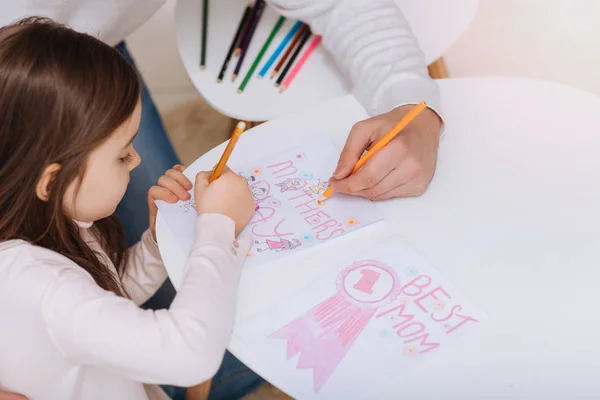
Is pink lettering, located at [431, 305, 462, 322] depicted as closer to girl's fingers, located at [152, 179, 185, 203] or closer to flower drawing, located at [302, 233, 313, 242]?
flower drawing, located at [302, 233, 313, 242]

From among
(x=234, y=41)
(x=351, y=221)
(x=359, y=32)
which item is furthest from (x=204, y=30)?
(x=351, y=221)

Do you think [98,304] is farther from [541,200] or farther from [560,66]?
[560,66]

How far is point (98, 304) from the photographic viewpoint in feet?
1.77

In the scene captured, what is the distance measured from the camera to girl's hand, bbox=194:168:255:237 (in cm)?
63

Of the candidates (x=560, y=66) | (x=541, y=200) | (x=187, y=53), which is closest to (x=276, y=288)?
(x=541, y=200)

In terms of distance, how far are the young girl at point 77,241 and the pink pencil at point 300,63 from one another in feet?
1.24

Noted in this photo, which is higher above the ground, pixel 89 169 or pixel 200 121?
pixel 89 169

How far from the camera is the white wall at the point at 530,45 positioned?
63.0 inches

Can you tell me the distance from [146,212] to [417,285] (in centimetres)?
58

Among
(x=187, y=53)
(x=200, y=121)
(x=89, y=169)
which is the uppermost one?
(x=89, y=169)

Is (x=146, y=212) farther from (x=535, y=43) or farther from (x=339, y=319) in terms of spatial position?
(x=535, y=43)

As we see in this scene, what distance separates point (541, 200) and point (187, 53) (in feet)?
2.11

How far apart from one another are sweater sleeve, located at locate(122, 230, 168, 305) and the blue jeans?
0.58 feet

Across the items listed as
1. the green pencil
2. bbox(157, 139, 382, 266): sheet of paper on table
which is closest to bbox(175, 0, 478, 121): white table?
the green pencil
